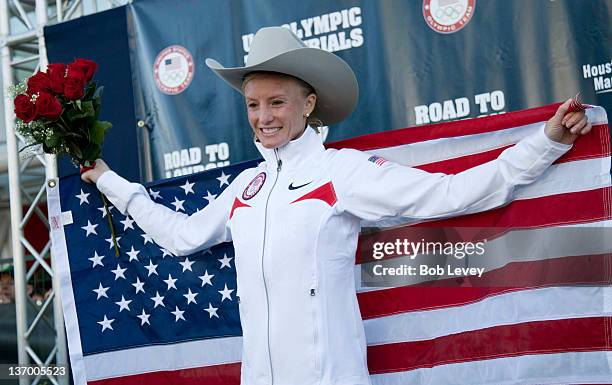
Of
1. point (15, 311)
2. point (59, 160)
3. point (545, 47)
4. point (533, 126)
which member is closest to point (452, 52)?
point (545, 47)

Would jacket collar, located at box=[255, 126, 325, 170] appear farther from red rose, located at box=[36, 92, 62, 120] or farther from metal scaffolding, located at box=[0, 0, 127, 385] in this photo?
metal scaffolding, located at box=[0, 0, 127, 385]

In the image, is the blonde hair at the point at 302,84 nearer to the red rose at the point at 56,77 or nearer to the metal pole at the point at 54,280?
the red rose at the point at 56,77

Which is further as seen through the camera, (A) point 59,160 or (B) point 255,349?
(A) point 59,160

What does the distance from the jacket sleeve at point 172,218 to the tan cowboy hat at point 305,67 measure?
0.50 meters

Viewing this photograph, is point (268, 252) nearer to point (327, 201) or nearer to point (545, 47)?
point (327, 201)

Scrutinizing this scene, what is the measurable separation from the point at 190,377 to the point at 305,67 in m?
1.64

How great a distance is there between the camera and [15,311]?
559 cm

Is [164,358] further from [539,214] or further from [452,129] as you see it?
[539,214]

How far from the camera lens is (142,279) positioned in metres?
3.87

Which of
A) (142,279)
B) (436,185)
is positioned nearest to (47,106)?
(142,279)

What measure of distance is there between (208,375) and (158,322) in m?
0.36

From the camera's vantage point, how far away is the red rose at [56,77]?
342 cm

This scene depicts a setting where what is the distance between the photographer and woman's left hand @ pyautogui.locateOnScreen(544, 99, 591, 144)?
271cm

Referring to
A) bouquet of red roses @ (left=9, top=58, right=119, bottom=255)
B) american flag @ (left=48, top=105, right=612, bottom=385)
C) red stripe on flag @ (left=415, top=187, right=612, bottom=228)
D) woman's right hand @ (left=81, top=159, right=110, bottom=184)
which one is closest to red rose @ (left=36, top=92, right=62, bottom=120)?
bouquet of red roses @ (left=9, top=58, right=119, bottom=255)
